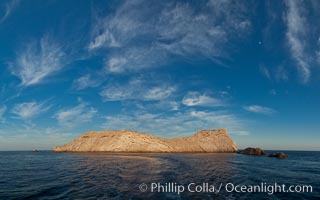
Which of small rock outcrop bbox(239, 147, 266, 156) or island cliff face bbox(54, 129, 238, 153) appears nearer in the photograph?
small rock outcrop bbox(239, 147, 266, 156)

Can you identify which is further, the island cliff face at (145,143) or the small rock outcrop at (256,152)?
the island cliff face at (145,143)

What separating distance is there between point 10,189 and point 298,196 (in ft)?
108

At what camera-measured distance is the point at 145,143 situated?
6403 inches

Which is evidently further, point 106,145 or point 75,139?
point 75,139

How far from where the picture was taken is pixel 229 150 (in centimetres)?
17425

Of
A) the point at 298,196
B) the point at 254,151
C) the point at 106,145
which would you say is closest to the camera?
the point at 298,196

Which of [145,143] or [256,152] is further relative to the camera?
[145,143]

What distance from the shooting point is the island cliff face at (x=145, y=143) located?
15634 cm

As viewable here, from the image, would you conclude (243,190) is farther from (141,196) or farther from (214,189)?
(141,196)

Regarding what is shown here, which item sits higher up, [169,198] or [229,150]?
[169,198]

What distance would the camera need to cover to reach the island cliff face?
15634 cm

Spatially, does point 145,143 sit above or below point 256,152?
above

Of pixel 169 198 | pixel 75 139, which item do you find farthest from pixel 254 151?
pixel 75 139

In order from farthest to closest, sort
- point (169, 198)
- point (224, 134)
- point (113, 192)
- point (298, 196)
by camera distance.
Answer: point (224, 134), point (298, 196), point (113, 192), point (169, 198)
